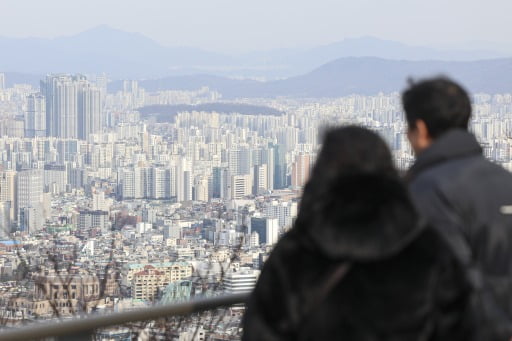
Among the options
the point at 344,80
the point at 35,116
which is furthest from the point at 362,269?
the point at 344,80

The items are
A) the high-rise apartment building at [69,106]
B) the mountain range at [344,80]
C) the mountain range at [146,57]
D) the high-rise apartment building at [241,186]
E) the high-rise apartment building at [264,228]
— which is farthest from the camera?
the mountain range at [146,57]

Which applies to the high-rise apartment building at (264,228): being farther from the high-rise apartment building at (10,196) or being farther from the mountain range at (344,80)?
the mountain range at (344,80)

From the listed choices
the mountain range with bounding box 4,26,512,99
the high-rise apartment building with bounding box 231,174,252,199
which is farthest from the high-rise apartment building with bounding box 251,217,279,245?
the mountain range with bounding box 4,26,512,99

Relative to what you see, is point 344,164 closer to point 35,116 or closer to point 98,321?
point 98,321

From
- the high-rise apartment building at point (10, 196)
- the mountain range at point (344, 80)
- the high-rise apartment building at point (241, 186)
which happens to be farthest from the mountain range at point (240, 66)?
the high-rise apartment building at point (10, 196)

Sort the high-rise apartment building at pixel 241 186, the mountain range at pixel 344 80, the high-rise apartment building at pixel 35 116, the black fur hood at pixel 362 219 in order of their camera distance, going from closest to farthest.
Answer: the black fur hood at pixel 362 219 < the high-rise apartment building at pixel 241 186 < the mountain range at pixel 344 80 < the high-rise apartment building at pixel 35 116

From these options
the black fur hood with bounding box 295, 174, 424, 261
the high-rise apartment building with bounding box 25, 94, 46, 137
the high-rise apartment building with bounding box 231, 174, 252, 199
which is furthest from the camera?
the high-rise apartment building with bounding box 25, 94, 46, 137

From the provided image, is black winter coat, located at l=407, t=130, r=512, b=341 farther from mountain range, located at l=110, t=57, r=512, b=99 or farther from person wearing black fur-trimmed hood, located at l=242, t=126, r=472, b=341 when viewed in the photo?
mountain range, located at l=110, t=57, r=512, b=99
